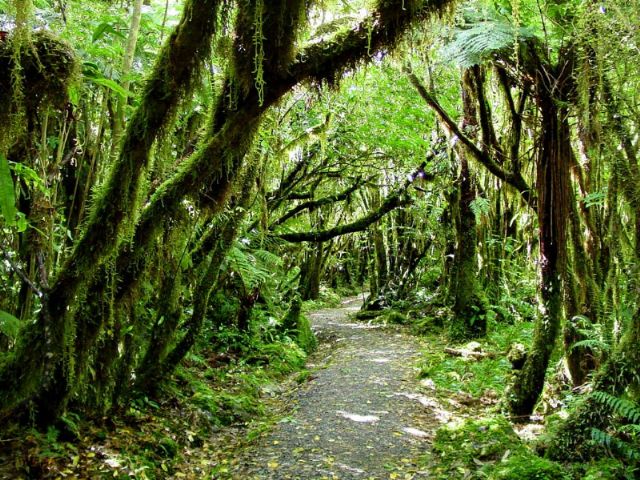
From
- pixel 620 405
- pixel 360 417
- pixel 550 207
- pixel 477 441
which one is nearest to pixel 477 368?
pixel 360 417

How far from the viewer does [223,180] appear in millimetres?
4473

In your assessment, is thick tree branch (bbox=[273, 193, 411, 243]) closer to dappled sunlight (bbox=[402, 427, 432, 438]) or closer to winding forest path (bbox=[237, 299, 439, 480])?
winding forest path (bbox=[237, 299, 439, 480])

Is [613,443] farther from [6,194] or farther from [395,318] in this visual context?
[395,318]

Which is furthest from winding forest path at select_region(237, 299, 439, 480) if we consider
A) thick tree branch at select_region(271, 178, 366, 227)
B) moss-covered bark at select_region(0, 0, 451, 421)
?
thick tree branch at select_region(271, 178, 366, 227)

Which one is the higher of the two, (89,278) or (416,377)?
(89,278)

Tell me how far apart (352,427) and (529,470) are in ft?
7.94

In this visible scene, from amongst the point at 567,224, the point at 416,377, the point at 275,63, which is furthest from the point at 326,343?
the point at 275,63

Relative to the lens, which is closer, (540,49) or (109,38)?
(540,49)

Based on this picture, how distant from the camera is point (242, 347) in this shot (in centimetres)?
887

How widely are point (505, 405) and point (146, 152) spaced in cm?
476

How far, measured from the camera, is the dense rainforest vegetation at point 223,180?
3389 millimetres

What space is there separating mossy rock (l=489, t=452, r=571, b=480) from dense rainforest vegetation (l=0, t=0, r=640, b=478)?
4 centimetres

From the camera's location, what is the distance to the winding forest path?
4688 millimetres

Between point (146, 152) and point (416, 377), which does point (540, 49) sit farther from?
point (416, 377)
